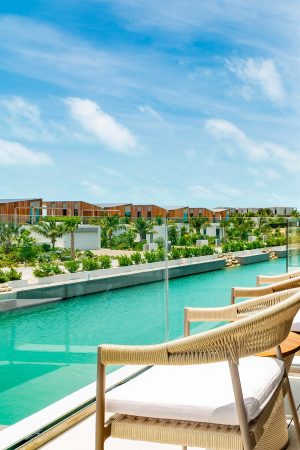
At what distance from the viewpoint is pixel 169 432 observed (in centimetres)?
184

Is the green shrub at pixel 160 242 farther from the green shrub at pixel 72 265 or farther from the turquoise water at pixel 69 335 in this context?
the green shrub at pixel 72 265

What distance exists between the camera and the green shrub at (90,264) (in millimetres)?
3709

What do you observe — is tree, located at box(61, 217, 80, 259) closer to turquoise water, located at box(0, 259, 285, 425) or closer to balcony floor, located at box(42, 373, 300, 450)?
turquoise water, located at box(0, 259, 285, 425)

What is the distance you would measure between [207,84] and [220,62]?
2.49 m

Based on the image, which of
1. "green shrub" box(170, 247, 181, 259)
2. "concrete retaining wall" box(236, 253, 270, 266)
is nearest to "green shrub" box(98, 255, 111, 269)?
"green shrub" box(170, 247, 181, 259)

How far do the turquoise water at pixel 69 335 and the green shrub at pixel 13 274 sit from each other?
194 millimetres

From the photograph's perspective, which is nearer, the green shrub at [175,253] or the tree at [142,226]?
the tree at [142,226]

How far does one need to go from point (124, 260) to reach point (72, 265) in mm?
568

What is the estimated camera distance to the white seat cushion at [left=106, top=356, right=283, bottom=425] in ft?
5.95

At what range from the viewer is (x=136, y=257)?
13.8 ft

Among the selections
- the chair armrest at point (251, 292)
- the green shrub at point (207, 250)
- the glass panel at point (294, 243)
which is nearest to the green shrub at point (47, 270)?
the chair armrest at point (251, 292)

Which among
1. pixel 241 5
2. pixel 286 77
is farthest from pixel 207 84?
pixel 241 5

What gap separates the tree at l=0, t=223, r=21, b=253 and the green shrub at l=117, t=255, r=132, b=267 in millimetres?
1079

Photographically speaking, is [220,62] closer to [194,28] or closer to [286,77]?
[286,77]
